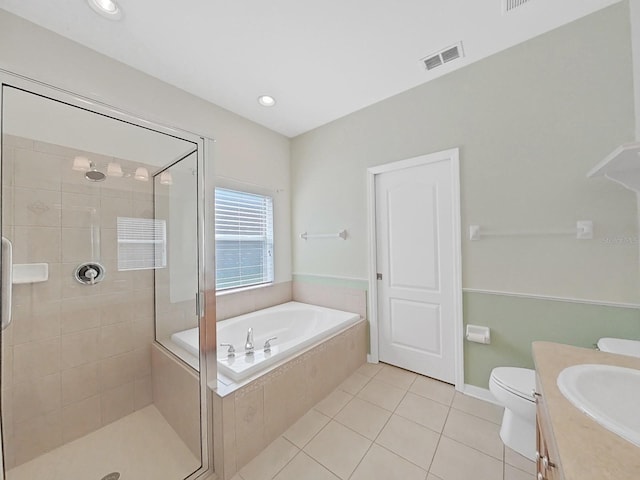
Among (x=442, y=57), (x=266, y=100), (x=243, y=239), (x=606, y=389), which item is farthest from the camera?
(x=243, y=239)

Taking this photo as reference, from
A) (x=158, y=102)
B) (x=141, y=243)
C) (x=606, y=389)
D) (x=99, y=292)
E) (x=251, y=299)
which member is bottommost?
(x=251, y=299)

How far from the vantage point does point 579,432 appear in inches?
24.4

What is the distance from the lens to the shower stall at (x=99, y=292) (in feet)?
4.60

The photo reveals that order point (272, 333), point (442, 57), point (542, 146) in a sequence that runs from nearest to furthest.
Answer: 1. point (542, 146)
2. point (442, 57)
3. point (272, 333)

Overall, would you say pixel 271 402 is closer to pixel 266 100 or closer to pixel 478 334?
pixel 478 334

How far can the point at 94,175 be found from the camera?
176cm

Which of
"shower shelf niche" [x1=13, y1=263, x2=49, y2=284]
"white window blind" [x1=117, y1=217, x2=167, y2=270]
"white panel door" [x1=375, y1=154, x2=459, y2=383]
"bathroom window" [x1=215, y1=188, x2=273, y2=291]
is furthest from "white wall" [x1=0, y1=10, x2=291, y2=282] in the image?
"white panel door" [x1=375, y1=154, x2=459, y2=383]

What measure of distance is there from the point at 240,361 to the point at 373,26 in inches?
93.6

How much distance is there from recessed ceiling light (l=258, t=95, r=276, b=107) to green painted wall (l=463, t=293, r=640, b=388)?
8.13 feet

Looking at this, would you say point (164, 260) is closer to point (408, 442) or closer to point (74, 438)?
point (74, 438)

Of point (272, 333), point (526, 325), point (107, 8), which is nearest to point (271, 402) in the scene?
point (272, 333)

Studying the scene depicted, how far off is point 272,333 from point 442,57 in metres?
2.93

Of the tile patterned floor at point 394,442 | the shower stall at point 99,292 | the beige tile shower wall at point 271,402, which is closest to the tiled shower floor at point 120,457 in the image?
the shower stall at point 99,292

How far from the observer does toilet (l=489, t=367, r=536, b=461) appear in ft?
4.42
